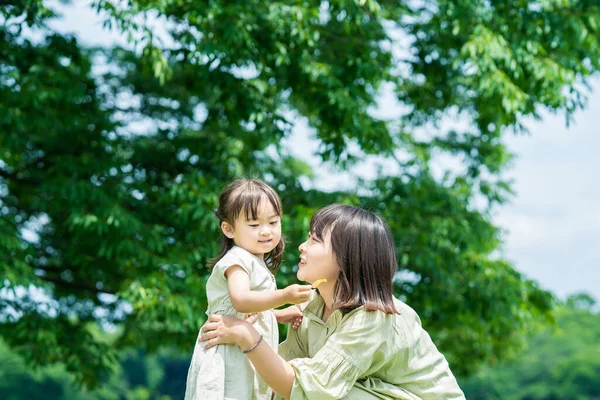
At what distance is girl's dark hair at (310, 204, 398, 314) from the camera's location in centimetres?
341

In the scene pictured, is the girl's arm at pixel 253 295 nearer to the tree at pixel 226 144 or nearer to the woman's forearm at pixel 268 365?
the woman's forearm at pixel 268 365

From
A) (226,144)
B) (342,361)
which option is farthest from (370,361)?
(226,144)

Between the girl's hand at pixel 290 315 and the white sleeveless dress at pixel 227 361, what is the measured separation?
0.74 ft

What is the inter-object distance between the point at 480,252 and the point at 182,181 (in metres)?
3.69

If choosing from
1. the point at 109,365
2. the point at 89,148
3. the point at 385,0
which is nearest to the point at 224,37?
the point at 89,148

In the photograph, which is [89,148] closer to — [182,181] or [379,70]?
[182,181]

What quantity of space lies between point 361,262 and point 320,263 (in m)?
0.17

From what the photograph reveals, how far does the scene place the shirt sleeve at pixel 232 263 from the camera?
337cm

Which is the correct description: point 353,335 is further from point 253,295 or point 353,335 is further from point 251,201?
point 251,201

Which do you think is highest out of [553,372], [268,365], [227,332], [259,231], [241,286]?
[553,372]

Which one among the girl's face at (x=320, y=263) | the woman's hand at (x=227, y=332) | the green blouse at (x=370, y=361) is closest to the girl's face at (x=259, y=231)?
the girl's face at (x=320, y=263)

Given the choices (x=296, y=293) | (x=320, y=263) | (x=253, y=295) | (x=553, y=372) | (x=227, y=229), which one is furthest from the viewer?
(x=553, y=372)

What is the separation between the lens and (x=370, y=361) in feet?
11.0

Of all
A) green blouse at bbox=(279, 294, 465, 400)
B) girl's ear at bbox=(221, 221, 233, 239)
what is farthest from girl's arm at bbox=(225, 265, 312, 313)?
green blouse at bbox=(279, 294, 465, 400)
